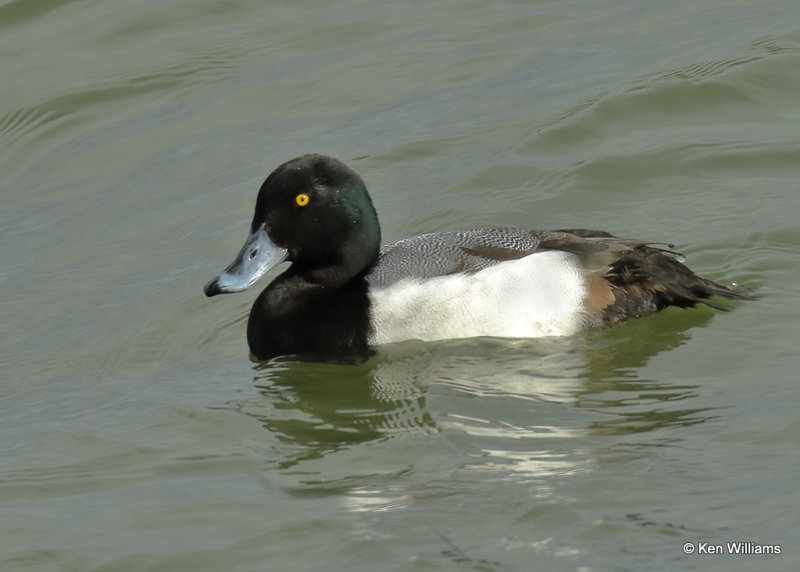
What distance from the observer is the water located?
515 cm

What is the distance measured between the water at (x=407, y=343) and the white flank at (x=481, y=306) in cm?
11

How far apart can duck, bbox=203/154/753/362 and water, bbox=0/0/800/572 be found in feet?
0.45

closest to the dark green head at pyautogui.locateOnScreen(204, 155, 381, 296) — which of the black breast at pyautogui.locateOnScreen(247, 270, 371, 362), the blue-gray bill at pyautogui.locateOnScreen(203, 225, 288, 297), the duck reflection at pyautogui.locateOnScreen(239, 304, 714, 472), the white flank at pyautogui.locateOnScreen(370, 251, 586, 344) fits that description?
the blue-gray bill at pyautogui.locateOnScreen(203, 225, 288, 297)

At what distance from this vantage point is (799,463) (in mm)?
5320

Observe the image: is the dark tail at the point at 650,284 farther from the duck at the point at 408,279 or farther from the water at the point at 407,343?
the water at the point at 407,343

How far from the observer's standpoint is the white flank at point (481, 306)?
279 inches

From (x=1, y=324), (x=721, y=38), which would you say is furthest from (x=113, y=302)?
(x=721, y=38)

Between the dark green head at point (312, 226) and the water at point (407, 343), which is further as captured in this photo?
the dark green head at point (312, 226)

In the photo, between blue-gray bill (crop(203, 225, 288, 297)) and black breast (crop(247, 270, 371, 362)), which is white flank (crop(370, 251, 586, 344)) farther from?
blue-gray bill (crop(203, 225, 288, 297))

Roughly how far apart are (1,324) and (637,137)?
489 cm

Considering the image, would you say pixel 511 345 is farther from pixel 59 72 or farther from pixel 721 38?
pixel 59 72

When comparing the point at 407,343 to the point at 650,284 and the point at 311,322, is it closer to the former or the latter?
the point at 311,322

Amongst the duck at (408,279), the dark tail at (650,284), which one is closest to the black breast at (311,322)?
the duck at (408,279)

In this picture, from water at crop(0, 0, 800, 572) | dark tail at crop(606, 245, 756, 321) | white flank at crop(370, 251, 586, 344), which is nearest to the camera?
water at crop(0, 0, 800, 572)
